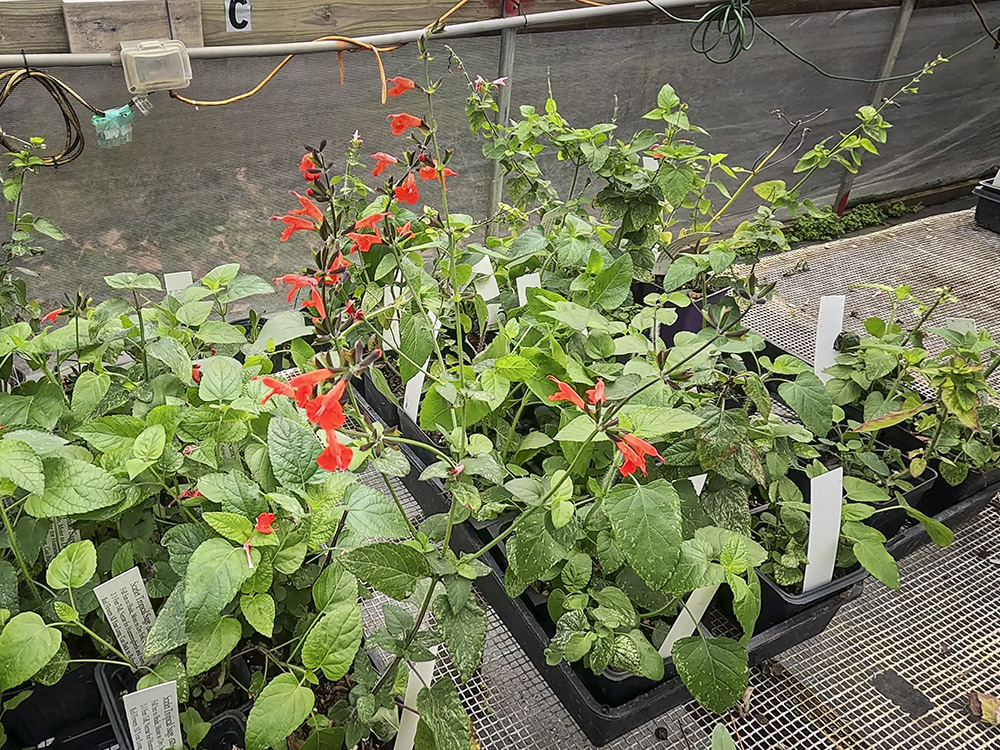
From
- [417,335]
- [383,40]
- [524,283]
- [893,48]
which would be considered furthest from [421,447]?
[893,48]

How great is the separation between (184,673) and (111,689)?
5.0 inches

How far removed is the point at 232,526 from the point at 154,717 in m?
0.20

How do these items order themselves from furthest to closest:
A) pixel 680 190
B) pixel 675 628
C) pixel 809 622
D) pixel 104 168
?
1. pixel 104 168
2. pixel 680 190
3. pixel 809 622
4. pixel 675 628

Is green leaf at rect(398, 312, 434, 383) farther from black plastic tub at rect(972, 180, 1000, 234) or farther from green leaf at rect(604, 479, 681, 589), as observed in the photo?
black plastic tub at rect(972, 180, 1000, 234)

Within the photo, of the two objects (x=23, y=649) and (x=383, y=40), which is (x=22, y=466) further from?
(x=383, y=40)

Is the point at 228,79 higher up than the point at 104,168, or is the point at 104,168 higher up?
the point at 228,79

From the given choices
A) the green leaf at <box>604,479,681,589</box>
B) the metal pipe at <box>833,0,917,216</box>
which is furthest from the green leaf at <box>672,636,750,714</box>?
the metal pipe at <box>833,0,917,216</box>

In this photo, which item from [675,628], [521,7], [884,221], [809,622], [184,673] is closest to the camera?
[184,673]

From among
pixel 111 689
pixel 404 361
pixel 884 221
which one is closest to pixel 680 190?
pixel 404 361

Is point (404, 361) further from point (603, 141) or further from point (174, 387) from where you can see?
point (603, 141)

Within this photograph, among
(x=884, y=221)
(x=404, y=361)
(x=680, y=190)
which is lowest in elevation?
(x=884, y=221)

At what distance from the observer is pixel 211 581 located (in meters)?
0.64

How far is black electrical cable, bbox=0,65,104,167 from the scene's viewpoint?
1.20 m

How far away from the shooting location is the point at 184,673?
0.74m
